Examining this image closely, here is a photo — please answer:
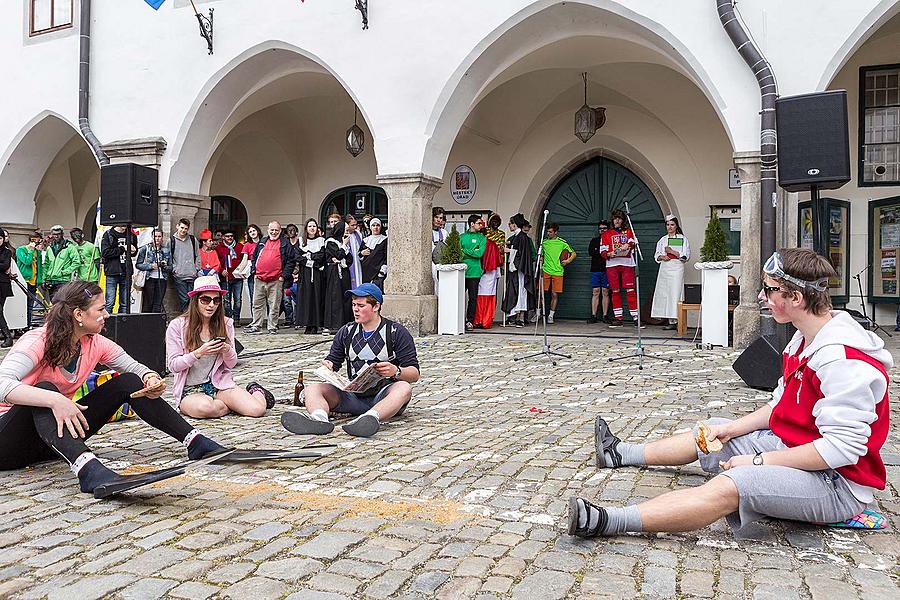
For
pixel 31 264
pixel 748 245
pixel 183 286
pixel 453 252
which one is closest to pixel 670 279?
pixel 748 245

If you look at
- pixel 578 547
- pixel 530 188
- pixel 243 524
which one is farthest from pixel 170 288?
pixel 578 547

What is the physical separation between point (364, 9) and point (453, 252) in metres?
3.85

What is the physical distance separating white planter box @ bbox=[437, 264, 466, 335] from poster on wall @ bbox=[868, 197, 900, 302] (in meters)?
6.47

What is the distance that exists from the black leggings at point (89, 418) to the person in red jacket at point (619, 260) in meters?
10.0

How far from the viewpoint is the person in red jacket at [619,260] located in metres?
13.2

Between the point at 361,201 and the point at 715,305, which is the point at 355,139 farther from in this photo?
the point at 715,305

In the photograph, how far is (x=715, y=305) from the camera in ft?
33.4

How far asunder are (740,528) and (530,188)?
12765 millimetres

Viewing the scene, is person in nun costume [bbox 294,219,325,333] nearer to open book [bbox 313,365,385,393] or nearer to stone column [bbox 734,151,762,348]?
stone column [bbox 734,151,762,348]

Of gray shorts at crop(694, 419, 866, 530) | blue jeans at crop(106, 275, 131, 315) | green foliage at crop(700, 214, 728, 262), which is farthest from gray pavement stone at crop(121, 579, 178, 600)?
blue jeans at crop(106, 275, 131, 315)

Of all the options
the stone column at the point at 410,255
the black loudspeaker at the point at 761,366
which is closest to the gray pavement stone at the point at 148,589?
the black loudspeaker at the point at 761,366

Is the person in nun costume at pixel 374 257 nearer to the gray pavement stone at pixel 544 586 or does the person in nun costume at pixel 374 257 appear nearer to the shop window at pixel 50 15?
the shop window at pixel 50 15

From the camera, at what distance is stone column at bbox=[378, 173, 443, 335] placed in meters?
11.7

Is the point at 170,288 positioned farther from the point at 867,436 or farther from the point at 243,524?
the point at 867,436
